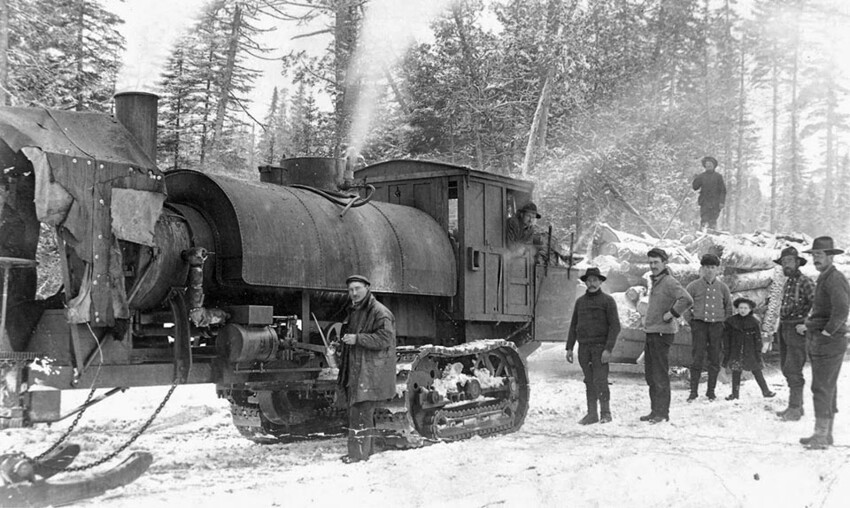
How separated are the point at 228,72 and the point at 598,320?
1140 cm

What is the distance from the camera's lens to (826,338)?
24.9ft

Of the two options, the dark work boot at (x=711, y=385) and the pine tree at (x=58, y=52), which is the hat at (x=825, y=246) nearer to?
the dark work boot at (x=711, y=385)

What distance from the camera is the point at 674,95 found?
81.2ft

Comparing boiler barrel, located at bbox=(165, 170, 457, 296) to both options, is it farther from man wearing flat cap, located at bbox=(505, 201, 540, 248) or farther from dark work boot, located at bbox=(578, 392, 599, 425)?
dark work boot, located at bbox=(578, 392, 599, 425)

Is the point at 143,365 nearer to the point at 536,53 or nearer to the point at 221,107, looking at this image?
the point at 221,107

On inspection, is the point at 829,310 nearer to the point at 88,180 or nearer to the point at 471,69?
the point at 88,180

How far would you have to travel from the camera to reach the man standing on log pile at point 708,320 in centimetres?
1133

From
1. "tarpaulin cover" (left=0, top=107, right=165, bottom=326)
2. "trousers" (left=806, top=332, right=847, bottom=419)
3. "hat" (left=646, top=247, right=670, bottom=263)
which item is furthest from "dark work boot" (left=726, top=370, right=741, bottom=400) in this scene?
"tarpaulin cover" (left=0, top=107, right=165, bottom=326)

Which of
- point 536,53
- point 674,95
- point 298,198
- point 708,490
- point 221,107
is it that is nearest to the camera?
point 708,490

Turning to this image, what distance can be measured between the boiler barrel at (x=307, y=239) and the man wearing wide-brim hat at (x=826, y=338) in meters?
3.85

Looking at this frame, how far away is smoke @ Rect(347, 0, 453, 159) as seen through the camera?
18500 millimetres

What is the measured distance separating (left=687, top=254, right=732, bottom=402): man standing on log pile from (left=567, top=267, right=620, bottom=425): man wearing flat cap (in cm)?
204

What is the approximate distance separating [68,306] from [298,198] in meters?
2.70

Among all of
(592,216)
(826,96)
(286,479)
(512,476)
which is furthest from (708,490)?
(826,96)
